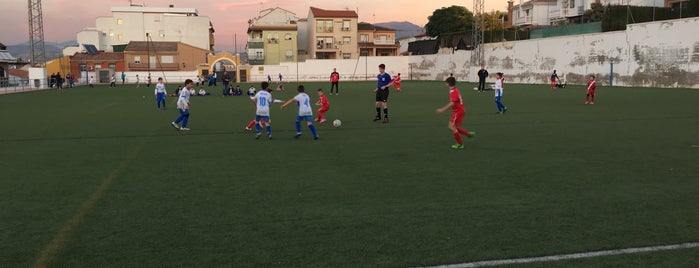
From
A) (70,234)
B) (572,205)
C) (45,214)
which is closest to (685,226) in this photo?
(572,205)

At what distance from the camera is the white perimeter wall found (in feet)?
114

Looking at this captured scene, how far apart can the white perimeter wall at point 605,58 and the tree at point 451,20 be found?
21727 mm

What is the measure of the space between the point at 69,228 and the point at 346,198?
10.4 ft

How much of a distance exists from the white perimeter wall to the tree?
21.7m

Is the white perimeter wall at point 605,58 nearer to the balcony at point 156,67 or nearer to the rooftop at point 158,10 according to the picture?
the balcony at point 156,67

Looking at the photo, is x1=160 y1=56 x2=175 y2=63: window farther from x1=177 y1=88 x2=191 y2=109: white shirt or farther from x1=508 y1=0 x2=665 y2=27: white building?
x1=177 y1=88 x2=191 y2=109: white shirt

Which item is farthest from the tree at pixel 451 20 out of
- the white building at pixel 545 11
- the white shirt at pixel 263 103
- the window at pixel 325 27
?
the white shirt at pixel 263 103

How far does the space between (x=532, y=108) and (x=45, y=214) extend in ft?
61.7

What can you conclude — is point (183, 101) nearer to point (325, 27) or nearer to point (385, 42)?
point (325, 27)

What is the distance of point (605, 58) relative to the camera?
41.3 meters

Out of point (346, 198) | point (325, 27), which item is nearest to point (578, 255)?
point (346, 198)

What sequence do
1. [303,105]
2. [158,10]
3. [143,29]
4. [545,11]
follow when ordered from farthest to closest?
[158,10] → [143,29] → [545,11] → [303,105]

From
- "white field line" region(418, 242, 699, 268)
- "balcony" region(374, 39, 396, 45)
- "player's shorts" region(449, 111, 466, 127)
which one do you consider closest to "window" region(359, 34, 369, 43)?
"balcony" region(374, 39, 396, 45)

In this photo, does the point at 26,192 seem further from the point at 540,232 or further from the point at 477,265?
the point at 540,232
